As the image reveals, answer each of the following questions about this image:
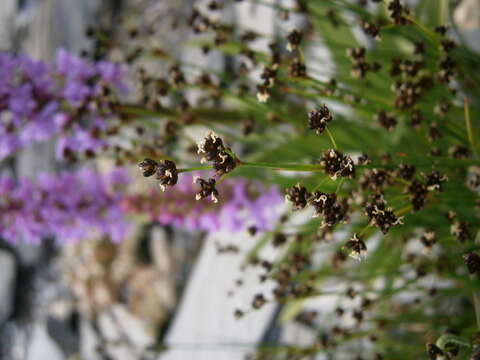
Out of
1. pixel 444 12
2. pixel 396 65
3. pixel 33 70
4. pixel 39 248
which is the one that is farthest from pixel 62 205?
pixel 39 248

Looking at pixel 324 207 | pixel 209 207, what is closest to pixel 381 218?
pixel 324 207

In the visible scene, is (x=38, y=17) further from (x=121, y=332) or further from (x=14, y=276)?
(x=121, y=332)

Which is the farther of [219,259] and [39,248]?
[39,248]

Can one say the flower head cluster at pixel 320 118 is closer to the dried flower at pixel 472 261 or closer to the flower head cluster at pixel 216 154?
the flower head cluster at pixel 216 154

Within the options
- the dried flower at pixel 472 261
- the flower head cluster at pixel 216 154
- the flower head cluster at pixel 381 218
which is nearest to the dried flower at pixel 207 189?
the flower head cluster at pixel 216 154

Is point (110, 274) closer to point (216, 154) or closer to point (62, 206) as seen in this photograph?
point (62, 206)
